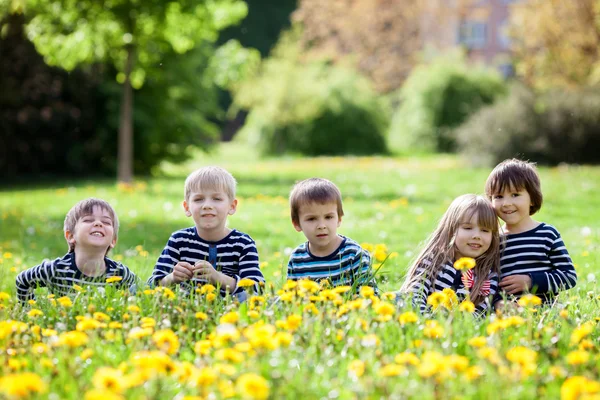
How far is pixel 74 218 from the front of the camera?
421 cm

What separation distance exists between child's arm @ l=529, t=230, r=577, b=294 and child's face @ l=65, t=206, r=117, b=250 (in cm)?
232

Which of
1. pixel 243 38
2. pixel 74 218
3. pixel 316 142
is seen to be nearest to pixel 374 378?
pixel 74 218

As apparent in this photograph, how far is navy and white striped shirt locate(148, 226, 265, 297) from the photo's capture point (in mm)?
4230

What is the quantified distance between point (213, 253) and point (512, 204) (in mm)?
1694

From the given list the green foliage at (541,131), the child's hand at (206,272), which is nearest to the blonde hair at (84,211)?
the child's hand at (206,272)

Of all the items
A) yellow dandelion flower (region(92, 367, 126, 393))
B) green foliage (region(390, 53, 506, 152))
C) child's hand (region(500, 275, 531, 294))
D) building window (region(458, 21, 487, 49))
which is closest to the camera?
yellow dandelion flower (region(92, 367, 126, 393))

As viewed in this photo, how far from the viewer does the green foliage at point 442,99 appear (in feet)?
88.7

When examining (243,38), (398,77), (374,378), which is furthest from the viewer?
(243,38)

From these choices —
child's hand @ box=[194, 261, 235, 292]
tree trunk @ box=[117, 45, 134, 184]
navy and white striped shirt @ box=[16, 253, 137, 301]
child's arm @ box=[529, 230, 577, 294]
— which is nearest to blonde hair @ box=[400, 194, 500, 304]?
child's arm @ box=[529, 230, 577, 294]

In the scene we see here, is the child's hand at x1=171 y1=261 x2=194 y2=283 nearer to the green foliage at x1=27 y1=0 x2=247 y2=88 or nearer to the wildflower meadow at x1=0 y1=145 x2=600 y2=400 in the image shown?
the wildflower meadow at x1=0 y1=145 x2=600 y2=400

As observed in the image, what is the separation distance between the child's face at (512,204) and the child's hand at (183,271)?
1.72m

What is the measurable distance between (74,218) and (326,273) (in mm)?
1435

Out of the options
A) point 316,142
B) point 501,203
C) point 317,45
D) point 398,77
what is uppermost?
point 317,45

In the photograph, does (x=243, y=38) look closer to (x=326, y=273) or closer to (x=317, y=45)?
(x=317, y=45)
